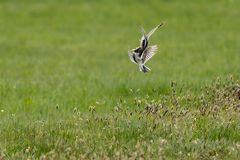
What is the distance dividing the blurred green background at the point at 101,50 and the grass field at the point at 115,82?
32 millimetres

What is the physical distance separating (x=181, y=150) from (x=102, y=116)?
1578mm

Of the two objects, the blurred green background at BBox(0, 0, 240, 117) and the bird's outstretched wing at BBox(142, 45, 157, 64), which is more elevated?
the bird's outstretched wing at BBox(142, 45, 157, 64)

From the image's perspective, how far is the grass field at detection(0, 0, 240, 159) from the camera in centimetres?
745

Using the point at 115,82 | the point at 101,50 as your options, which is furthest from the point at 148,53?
the point at 101,50

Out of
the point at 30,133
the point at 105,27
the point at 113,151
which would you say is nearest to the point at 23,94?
the point at 30,133

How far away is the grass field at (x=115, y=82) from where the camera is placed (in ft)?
24.4

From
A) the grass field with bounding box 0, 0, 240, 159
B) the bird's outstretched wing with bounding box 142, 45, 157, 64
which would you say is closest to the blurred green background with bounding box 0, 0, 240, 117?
the grass field with bounding box 0, 0, 240, 159

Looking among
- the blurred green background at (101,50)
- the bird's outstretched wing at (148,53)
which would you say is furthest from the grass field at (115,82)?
the bird's outstretched wing at (148,53)

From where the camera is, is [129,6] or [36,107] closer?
[36,107]

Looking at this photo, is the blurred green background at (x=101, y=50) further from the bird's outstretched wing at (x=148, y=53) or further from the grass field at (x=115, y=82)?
the bird's outstretched wing at (x=148, y=53)

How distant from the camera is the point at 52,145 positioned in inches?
292

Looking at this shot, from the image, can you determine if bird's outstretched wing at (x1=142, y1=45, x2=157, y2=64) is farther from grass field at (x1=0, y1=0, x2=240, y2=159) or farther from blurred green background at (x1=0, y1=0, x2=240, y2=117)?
blurred green background at (x1=0, y1=0, x2=240, y2=117)

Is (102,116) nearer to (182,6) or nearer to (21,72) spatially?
(21,72)

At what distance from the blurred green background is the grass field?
3 centimetres
